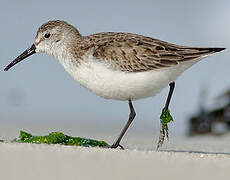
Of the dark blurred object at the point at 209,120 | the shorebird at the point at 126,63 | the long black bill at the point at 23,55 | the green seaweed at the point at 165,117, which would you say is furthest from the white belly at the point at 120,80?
the dark blurred object at the point at 209,120

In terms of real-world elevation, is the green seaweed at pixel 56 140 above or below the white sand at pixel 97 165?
below

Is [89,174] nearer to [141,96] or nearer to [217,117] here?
[141,96]

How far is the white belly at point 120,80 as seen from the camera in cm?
671

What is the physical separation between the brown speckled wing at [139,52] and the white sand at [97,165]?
1278 mm

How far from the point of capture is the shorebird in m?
6.74

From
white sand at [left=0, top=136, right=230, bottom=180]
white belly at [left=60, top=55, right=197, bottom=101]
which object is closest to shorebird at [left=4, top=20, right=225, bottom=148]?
white belly at [left=60, top=55, right=197, bottom=101]

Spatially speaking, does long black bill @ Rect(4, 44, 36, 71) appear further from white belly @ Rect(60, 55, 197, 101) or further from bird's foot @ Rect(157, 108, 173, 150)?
bird's foot @ Rect(157, 108, 173, 150)

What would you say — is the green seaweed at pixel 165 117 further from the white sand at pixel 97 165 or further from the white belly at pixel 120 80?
the white sand at pixel 97 165

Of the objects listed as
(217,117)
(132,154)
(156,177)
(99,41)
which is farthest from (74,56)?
(217,117)

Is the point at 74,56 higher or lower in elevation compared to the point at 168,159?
higher

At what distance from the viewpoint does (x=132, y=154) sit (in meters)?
5.87

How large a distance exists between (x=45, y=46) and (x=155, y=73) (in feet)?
5.11

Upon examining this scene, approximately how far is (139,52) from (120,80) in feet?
1.53

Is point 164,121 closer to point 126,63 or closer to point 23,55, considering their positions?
point 126,63
